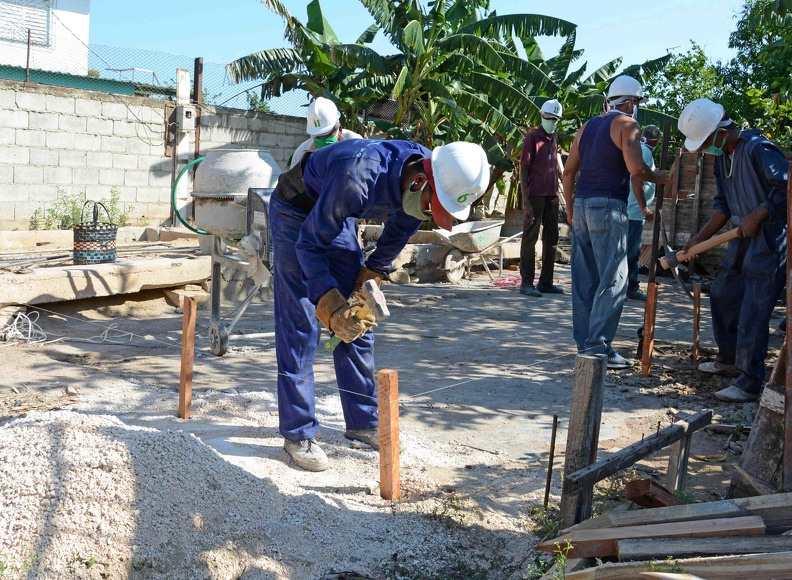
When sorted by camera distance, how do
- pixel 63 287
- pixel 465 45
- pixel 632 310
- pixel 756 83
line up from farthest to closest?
pixel 756 83 → pixel 465 45 → pixel 632 310 → pixel 63 287

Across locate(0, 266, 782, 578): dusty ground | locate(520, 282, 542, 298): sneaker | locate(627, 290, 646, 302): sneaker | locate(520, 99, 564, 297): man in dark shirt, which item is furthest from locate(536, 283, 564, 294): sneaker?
locate(0, 266, 782, 578): dusty ground

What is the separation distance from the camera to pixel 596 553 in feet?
8.69

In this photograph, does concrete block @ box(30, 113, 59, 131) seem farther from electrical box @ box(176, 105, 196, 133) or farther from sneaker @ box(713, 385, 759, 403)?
sneaker @ box(713, 385, 759, 403)

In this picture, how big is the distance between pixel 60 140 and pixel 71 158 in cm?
30

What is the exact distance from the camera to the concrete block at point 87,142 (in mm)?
11438

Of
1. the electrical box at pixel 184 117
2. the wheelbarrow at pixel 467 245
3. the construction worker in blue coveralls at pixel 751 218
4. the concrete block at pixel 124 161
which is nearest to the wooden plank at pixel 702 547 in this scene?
the construction worker in blue coveralls at pixel 751 218

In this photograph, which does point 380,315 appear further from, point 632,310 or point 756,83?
point 756,83

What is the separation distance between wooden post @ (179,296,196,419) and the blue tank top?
9.52 feet

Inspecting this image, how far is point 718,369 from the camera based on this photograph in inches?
219

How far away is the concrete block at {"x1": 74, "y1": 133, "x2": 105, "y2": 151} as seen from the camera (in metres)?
11.4

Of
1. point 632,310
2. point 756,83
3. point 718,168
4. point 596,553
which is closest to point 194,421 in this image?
point 596,553

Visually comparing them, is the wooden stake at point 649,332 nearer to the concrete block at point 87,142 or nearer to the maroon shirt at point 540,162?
the maroon shirt at point 540,162

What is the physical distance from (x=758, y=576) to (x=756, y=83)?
18150mm

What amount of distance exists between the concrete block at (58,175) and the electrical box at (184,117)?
6.07ft
